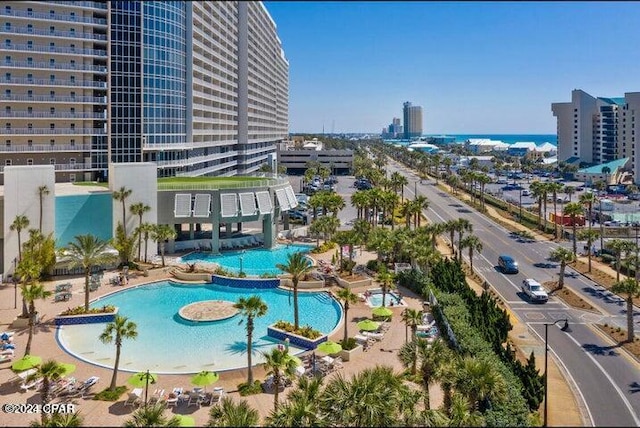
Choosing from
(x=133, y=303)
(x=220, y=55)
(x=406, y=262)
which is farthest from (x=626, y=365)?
(x=220, y=55)

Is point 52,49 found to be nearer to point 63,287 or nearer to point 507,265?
point 63,287

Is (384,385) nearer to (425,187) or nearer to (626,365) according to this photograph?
(626,365)

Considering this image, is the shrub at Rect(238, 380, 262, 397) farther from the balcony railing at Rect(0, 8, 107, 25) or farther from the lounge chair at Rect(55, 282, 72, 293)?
the balcony railing at Rect(0, 8, 107, 25)

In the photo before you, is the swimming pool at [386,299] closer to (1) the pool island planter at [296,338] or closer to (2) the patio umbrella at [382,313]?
(2) the patio umbrella at [382,313]

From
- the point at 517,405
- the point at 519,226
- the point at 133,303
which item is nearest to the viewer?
the point at 517,405

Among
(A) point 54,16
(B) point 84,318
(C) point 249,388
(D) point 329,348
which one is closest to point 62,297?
(B) point 84,318

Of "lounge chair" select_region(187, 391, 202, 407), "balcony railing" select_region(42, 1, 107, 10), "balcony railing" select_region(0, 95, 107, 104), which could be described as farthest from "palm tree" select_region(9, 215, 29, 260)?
"balcony railing" select_region(42, 1, 107, 10)

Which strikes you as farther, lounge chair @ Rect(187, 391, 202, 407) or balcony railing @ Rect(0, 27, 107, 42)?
balcony railing @ Rect(0, 27, 107, 42)
